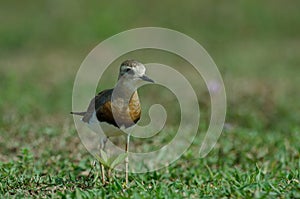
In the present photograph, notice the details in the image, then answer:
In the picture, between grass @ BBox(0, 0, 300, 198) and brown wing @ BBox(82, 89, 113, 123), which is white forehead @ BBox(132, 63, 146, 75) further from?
grass @ BBox(0, 0, 300, 198)

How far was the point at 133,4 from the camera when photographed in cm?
1433

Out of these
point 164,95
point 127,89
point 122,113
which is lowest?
point 122,113

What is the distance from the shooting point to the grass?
4.22 metres

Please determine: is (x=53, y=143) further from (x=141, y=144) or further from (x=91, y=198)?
(x=91, y=198)

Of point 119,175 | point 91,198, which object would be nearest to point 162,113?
point 119,175

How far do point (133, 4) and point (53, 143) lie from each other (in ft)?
29.3

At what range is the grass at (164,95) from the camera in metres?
4.22

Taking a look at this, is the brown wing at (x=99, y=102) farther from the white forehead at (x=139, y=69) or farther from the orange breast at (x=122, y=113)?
the white forehead at (x=139, y=69)

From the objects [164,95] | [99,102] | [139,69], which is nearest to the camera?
[139,69]

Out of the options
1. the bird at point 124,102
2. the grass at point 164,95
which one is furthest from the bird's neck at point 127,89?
the grass at point 164,95

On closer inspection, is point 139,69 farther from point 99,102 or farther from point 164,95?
point 164,95

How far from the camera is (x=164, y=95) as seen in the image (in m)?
8.69

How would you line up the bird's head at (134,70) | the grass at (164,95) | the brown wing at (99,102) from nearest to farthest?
the bird's head at (134,70)
the brown wing at (99,102)
the grass at (164,95)

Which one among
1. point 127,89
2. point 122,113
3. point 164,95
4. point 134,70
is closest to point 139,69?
point 134,70
